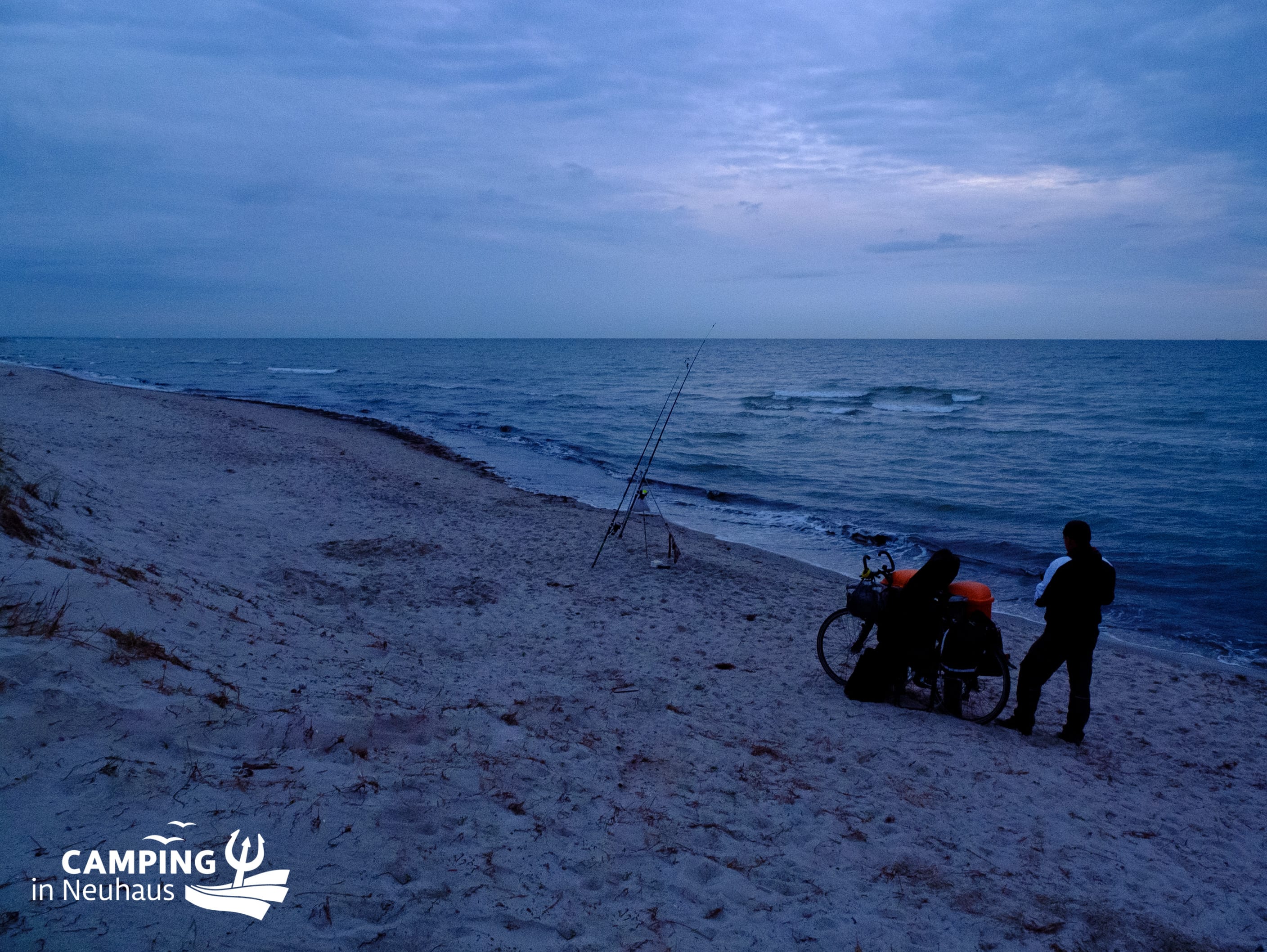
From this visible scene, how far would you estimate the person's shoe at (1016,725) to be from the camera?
5.57 m

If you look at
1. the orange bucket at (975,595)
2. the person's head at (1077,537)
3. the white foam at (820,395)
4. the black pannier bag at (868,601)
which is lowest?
the black pannier bag at (868,601)

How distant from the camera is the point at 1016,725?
5.62 meters

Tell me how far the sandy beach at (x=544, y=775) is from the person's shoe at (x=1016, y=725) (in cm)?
9

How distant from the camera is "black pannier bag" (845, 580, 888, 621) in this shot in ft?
18.7

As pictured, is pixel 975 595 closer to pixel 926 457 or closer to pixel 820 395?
A: pixel 926 457

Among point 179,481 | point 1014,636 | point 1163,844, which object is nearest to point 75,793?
point 1163,844

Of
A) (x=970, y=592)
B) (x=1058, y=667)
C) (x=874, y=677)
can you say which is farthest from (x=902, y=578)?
(x=1058, y=667)

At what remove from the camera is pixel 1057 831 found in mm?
4254

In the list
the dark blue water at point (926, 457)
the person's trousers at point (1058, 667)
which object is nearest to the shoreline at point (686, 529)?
the dark blue water at point (926, 457)

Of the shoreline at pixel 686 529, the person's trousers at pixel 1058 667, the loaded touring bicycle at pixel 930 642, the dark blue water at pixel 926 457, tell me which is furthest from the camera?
the dark blue water at pixel 926 457

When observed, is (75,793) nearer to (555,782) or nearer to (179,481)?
(555,782)

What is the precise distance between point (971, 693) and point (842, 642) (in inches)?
47.0

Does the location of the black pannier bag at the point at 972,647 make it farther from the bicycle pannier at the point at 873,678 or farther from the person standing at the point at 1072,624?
the bicycle pannier at the point at 873,678

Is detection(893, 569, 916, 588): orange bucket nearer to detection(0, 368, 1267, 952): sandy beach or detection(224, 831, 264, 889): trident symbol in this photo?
detection(0, 368, 1267, 952): sandy beach
